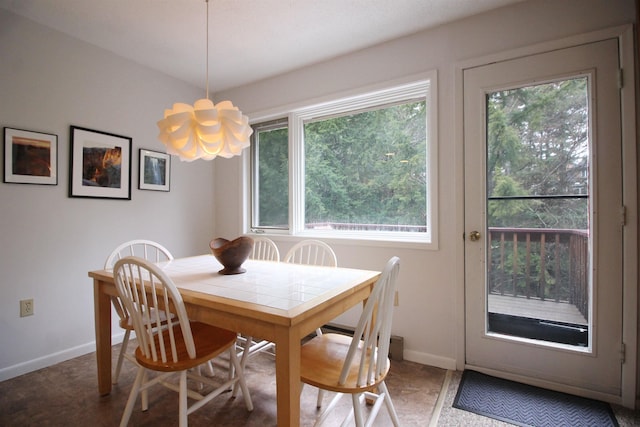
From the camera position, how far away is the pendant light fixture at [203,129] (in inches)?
58.8

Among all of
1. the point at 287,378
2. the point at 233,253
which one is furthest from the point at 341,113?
the point at 287,378

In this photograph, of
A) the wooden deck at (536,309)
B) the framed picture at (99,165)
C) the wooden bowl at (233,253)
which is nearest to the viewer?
the wooden bowl at (233,253)

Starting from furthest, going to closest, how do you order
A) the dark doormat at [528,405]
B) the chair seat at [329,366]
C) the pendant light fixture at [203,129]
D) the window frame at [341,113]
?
1. the window frame at [341,113]
2. the dark doormat at [528,405]
3. the pendant light fixture at [203,129]
4. the chair seat at [329,366]

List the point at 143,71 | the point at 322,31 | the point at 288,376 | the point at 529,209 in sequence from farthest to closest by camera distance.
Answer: the point at 143,71
the point at 322,31
the point at 529,209
the point at 288,376

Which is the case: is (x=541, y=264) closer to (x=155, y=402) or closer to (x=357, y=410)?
(x=357, y=410)

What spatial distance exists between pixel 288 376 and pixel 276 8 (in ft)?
7.12

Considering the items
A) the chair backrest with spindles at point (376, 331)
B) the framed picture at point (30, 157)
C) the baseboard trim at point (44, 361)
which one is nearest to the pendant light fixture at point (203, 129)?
the chair backrest with spindles at point (376, 331)

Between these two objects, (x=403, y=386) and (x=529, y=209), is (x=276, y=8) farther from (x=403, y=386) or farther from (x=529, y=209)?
(x=403, y=386)

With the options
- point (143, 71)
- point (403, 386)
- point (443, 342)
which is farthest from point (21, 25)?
point (443, 342)

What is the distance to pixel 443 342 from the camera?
220 cm

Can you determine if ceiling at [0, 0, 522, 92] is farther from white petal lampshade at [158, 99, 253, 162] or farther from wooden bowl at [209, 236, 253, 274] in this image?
wooden bowl at [209, 236, 253, 274]

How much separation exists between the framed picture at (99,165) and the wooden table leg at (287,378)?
2.28 m

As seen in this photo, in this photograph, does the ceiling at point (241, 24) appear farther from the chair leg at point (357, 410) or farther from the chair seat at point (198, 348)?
the chair leg at point (357, 410)

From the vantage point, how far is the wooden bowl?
1.74m
